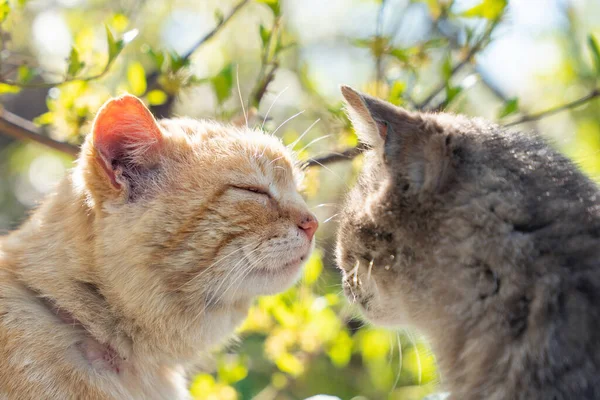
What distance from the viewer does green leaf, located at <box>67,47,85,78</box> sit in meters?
1.92

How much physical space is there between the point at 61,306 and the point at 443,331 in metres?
0.97

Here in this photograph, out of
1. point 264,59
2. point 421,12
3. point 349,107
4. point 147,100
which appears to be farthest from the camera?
point 421,12

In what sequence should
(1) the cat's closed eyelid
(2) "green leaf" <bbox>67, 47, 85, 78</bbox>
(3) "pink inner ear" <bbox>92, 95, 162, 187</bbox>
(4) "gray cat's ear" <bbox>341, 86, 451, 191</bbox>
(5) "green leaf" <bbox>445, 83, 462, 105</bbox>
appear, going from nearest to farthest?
1. (4) "gray cat's ear" <bbox>341, 86, 451, 191</bbox>
2. (3) "pink inner ear" <bbox>92, 95, 162, 187</bbox>
3. (1) the cat's closed eyelid
4. (2) "green leaf" <bbox>67, 47, 85, 78</bbox>
5. (5) "green leaf" <bbox>445, 83, 462, 105</bbox>

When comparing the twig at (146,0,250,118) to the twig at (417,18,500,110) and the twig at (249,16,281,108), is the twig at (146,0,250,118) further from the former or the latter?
the twig at (417,18,500,110)

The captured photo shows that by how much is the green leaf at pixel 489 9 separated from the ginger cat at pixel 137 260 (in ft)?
2.87

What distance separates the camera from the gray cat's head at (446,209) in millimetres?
1400

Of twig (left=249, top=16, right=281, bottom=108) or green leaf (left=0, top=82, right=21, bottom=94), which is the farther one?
twig (left=249, top=16, right=281, bottom=108)

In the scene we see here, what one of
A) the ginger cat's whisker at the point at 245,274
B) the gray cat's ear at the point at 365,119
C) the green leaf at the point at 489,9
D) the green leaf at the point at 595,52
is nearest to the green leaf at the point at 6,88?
the ginger cat's whisker at the point at 245,274

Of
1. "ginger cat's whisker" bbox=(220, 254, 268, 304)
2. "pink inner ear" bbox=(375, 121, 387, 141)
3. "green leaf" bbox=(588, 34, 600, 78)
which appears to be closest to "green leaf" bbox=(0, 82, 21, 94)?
"ginger cat's whisker" bbox=(220, 254, 268, 304)

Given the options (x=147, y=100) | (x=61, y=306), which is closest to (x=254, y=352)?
(x=147, y=100)

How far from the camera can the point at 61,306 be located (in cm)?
169

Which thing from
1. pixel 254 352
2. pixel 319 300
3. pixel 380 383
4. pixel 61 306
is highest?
pixel 61 306

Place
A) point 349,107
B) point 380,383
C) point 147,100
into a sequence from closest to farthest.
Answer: point 349,107
point 147,100
point 380,383

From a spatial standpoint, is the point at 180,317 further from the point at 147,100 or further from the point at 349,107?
the point at 147,100
